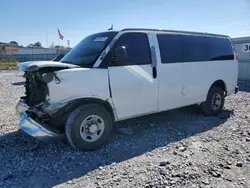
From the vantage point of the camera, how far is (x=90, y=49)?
4566mm

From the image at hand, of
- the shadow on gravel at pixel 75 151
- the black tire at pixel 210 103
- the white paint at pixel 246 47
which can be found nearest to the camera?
the shadow on gravel at pixel 75 151

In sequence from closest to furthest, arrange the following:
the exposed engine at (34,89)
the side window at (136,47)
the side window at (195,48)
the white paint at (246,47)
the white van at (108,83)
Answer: the white van at (108,83), the exposed engine at (34,89), the side window at (136,47), the side window at (195,48), the white paint at (246,47)

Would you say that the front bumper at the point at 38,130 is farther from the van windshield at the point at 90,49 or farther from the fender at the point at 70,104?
the van windshield at the point at 90,49

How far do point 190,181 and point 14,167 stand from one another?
266 cm

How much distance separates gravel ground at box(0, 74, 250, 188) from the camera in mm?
3279

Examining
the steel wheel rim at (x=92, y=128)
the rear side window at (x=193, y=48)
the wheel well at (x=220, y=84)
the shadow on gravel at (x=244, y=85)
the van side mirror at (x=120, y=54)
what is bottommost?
the steel wheel rim at (x=92, y=128)

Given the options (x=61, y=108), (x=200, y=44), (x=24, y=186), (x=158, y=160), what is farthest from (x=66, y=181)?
(x=200, y=44)

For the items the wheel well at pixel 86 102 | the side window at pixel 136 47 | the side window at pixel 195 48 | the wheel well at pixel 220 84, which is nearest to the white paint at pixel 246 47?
the wheel well at pixel 220 84

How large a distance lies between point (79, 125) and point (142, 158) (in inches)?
47.1

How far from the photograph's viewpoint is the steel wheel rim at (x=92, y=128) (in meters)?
4.09

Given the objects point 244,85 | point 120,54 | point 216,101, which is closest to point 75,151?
point 120,54

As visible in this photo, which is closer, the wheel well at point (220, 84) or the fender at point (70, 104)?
the fender at point (70, 104)

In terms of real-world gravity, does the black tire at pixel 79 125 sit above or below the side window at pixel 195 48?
below

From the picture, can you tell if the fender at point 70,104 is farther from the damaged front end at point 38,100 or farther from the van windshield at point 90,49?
the van windshield at point 90,49
